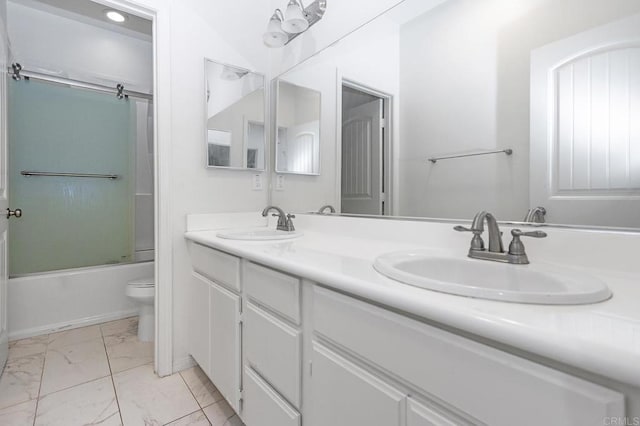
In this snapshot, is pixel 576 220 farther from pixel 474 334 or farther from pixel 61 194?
pixel 61 194

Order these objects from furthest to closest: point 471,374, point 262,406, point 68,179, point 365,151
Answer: point 68,179, point 365,151, point 262,406, point 471,374

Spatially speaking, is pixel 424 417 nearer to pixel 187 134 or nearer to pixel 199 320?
pixel 199 320

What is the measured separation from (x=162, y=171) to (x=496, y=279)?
1.60 meters

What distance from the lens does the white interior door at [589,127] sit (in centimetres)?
77

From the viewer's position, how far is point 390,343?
620 millimetres

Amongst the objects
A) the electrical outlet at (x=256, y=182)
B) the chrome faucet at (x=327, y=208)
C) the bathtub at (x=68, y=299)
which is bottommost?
the bathtub at (x=68, y=299)

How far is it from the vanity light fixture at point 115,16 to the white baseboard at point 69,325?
93.7 inches

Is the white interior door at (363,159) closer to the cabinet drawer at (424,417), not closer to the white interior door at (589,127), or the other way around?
the white interior door at (589,127)

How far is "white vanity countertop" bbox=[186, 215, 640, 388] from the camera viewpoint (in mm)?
383

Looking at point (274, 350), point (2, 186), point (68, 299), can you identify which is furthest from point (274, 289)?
point (68, 299)

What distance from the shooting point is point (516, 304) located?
1.71 ft

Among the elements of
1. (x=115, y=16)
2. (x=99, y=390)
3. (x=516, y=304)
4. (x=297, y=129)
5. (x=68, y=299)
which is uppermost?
(x=115, y=16)

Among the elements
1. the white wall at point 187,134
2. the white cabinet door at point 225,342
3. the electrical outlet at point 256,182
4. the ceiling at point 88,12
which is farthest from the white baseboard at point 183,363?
the ceiling at point 88,12
